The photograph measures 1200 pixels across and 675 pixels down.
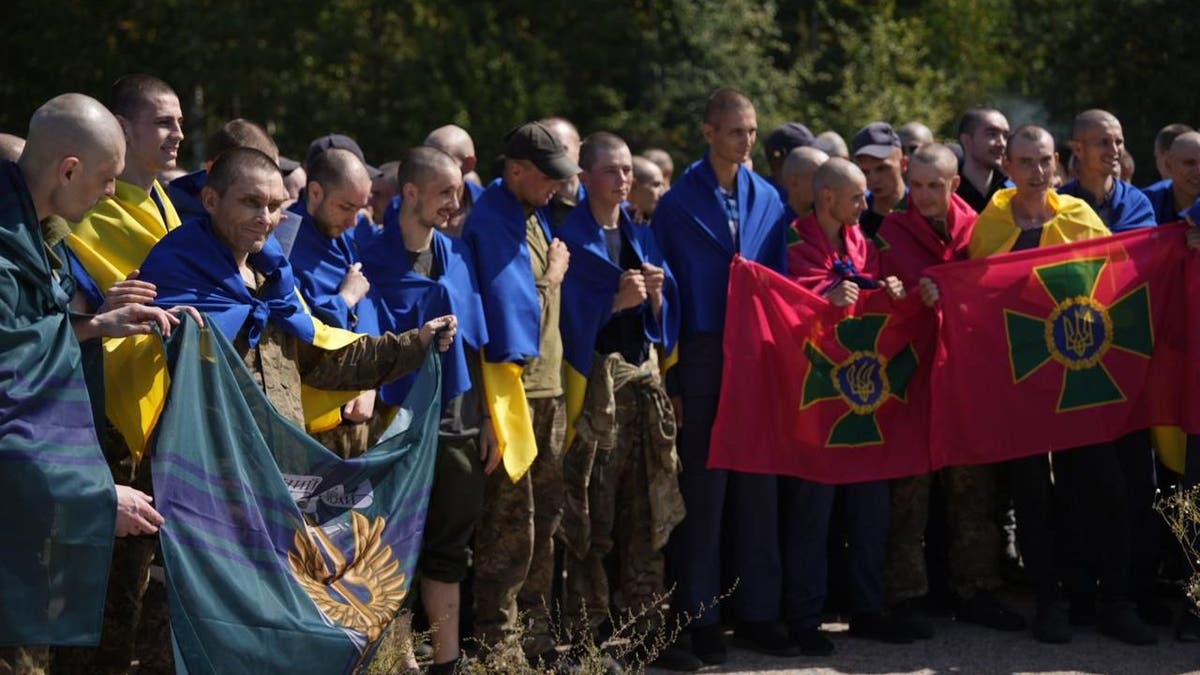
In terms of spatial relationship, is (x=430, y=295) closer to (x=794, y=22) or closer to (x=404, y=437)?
(x=404, y=437)

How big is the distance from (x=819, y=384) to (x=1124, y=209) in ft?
6.35

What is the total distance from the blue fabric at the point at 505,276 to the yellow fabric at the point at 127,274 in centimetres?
148

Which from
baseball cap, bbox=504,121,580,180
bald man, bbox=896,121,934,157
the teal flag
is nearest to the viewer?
the teal flag

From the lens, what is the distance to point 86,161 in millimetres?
4723

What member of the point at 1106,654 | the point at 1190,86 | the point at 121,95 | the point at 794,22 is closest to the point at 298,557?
the point at 121,95

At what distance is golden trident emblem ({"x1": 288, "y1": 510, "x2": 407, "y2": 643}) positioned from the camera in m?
5.14

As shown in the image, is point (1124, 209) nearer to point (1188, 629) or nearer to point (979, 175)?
point (979, 175)

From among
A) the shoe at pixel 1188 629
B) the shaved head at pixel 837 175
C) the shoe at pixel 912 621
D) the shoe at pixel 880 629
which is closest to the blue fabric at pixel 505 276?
the shaved head at pixel 837 175

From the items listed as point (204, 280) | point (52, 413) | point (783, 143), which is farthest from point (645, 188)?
point (52, 413)

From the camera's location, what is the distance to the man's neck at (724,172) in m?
7.78

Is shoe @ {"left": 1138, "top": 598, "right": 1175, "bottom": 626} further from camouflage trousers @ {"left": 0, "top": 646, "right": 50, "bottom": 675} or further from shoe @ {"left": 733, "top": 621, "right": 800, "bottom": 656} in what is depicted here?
camouflage trousers @ {"left": 0, "top": 646, "right": 50, "bottom": 675}

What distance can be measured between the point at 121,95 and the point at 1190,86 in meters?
17.7

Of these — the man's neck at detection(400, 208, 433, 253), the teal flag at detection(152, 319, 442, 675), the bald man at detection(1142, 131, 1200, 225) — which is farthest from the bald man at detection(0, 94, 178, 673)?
the bald man at detection(1142, 131, 1200, 225)

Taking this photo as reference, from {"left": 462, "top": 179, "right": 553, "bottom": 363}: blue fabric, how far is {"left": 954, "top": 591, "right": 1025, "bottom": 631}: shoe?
2786 millimetres
